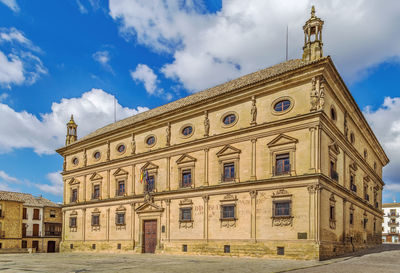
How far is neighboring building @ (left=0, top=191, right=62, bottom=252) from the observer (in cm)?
4850

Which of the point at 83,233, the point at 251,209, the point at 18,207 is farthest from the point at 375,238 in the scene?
the point at 18,207

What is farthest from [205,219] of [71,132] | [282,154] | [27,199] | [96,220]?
[27,199]

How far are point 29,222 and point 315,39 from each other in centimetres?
4630

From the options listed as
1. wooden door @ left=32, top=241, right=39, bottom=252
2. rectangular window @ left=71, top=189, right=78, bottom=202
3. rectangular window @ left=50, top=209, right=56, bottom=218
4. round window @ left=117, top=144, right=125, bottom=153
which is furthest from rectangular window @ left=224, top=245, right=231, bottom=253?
rectangular window @ left=50, top=209, right=56, bottom=218

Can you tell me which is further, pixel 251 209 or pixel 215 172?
pixel 215 172

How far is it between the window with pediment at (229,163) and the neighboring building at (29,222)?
113 ft

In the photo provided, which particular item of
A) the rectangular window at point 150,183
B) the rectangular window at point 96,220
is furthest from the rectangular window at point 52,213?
the rectangular window at point 150,183

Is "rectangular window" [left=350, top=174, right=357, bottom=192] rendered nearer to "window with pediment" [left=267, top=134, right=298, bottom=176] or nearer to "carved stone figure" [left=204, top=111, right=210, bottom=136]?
"window with pediment" [left=267, top=134, right=298, bottom=176]

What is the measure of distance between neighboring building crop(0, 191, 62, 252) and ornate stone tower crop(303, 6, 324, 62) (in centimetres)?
4234

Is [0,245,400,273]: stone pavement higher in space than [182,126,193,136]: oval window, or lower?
lower

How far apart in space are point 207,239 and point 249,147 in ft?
25.5

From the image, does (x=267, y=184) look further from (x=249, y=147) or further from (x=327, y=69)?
(x=327, y=69)

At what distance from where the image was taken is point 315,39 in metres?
26.3

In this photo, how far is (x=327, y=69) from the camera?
24672 millimetres
